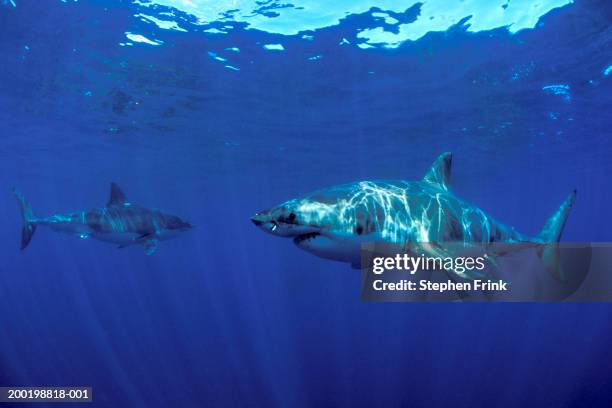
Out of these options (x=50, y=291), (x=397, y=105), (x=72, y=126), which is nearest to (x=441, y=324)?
(x=397, y=105)

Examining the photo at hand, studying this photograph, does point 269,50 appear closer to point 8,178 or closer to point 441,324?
point 441,324

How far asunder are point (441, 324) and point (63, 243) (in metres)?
179

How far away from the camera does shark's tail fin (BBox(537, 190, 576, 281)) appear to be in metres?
6.73

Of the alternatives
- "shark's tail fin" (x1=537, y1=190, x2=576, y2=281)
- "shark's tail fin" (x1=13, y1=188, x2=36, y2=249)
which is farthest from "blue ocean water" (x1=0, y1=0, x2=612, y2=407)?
"shark's tail fin" (x1=537, y1=190, x2=576, y2=281)

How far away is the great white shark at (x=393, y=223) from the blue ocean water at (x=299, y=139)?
27.2ft

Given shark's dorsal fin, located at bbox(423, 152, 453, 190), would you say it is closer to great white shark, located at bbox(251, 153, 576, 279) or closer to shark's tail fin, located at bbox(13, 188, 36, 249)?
great white shark, located at bbox(251, 153, 576, 279)

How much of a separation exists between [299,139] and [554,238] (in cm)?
2441

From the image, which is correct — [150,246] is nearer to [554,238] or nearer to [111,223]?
[111,223]

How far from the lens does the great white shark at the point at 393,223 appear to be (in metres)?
5.04

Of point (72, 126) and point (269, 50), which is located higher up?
point (269, 50)

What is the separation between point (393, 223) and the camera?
5543 millimetres

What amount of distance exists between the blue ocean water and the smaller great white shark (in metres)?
4.96

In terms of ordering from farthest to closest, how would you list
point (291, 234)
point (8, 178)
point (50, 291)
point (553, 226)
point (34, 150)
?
point (8, 178)
point (50, 291)
point (34, 150)
point (553, 226)
point (291, 234)

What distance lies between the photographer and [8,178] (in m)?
50.1
